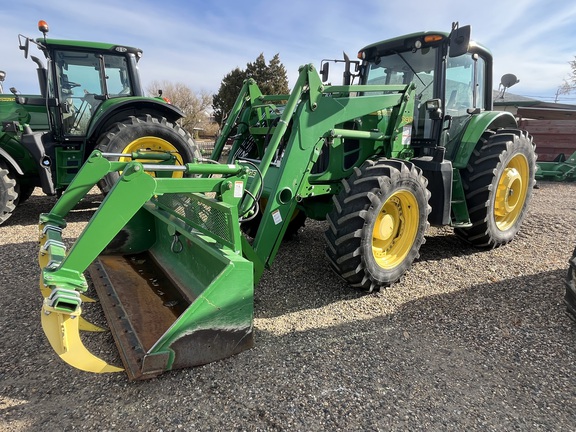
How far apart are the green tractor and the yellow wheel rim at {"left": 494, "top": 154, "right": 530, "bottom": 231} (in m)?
4.41

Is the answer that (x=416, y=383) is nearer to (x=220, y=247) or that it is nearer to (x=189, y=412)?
(x=189, y=412)

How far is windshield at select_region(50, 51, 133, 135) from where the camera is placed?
6.03m

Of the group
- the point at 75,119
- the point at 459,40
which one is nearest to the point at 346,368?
the point at 459,40

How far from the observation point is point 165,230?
12.4ft

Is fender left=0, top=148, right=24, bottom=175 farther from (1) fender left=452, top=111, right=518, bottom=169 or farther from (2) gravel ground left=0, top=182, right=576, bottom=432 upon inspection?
(1) fender left=452, top=111, right=518, bottom=169

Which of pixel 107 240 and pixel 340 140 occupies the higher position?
pixel 340 140

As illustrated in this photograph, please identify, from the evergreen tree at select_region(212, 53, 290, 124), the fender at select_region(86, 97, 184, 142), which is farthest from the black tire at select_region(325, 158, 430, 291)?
the evergreen tree at select_region(212, 53, 290, 124)

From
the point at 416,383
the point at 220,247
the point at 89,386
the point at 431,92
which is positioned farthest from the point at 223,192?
the point at 431,92

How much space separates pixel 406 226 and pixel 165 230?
2.33 meters

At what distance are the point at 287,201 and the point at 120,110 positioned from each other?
4.21 meters

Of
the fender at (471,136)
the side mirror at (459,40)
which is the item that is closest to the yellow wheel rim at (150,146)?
the fender at (471,136)

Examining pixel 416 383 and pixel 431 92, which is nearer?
pixel 416 383

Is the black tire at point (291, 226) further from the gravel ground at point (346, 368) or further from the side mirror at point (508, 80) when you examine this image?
the side mirror at point (508, 80)

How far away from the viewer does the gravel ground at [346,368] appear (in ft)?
6.88
